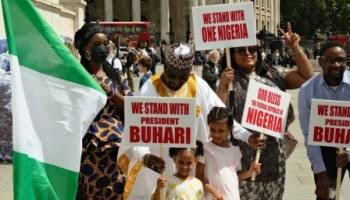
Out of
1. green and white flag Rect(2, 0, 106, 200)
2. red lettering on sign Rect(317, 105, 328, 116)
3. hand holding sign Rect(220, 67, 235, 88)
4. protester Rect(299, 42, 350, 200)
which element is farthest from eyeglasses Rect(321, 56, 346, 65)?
green and white flag Rect(2, 0, 106, 200)

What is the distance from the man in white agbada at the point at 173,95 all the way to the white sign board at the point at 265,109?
Result: 17cm

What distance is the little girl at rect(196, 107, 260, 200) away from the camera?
5055 millimetres

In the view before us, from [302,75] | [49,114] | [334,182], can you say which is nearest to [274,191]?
[334,182]

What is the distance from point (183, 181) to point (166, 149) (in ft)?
1.10

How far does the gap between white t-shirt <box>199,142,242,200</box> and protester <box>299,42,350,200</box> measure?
2.15 ft

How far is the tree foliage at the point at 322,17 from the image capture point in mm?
100750

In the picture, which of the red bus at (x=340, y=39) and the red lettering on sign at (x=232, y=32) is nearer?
the red lettering on sign at (x=232, y=32)

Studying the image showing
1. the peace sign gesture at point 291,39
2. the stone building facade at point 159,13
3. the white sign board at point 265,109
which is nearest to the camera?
the white sign board at point 265,109

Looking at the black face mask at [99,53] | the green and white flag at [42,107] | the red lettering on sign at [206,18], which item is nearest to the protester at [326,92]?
the red lettering on sign at [206,18]

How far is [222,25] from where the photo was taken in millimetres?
5500

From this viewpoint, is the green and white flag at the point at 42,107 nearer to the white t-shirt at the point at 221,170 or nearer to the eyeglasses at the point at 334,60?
the white t-shirt at the point at 221,170

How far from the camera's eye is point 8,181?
9.23 m

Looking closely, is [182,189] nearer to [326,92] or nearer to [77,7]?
[326,92]

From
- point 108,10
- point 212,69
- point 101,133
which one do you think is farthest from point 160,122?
point 108,10
